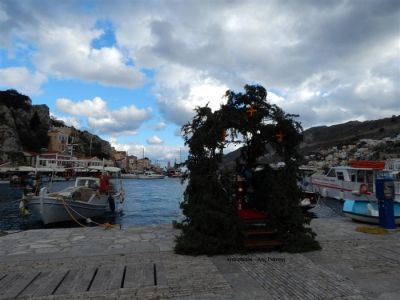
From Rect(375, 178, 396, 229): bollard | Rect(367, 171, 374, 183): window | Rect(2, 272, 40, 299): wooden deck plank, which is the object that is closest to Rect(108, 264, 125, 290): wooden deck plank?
Rect(2, 272, 40, 299): wooden deck plank

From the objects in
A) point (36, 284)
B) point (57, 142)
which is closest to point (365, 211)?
point (36, 284)

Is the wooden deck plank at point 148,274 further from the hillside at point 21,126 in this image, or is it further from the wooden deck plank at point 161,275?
the hillside at point 21,126

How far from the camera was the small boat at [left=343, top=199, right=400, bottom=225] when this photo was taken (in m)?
12.3

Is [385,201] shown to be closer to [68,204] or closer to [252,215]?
[252,215]

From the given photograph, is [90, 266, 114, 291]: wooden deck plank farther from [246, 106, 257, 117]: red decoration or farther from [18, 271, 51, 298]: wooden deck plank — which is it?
[246, 106, 257, 117]: red decoration

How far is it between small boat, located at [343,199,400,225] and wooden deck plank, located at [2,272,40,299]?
33.8 ft

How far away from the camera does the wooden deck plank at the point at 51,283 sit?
560cm

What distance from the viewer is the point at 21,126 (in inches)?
4230

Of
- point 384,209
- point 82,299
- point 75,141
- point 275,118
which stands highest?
point 75,141

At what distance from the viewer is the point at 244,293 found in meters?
5.58

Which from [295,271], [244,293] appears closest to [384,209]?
[295,271]

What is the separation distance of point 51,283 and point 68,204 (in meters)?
14.0

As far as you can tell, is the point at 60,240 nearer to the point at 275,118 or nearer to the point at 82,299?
the point at 82,299

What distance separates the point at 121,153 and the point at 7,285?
195 meters
